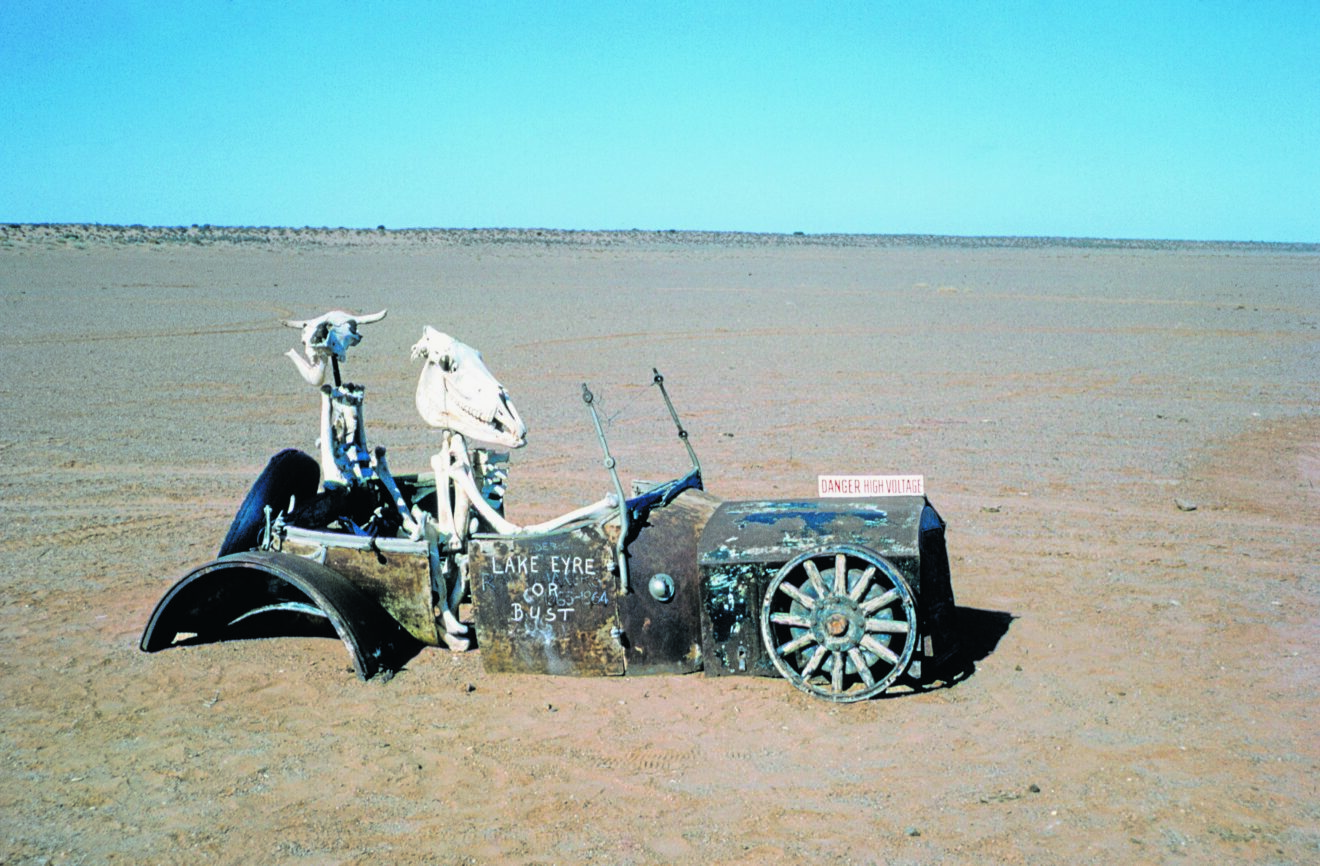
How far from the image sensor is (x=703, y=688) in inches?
274

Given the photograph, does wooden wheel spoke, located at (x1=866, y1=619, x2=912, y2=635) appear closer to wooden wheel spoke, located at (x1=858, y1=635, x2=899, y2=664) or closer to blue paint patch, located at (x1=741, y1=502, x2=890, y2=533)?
wooden wheel spoke, located at (x1=858, y1=635, x2=899, y2=664)

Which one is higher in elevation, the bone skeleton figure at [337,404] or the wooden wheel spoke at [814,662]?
the bone skeleton figure at [337,404]

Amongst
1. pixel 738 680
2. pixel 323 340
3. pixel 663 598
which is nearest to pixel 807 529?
pixel 663 598

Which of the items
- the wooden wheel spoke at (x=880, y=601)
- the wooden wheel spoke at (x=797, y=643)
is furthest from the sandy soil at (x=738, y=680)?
the wooden wheel spoke at (x=880, y=601)

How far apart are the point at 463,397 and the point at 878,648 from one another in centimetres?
293

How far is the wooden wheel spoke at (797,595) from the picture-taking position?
257 inches

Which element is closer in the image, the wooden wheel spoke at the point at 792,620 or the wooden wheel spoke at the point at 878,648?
the wooden wheel spoke at the point at 878,648

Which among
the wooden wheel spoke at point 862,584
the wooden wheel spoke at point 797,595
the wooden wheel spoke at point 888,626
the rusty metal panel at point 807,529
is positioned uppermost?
the rusty metal panel at point 807,529

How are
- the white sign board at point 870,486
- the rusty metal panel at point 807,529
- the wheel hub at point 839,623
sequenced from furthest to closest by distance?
the white sign board at point 870,486, the rusty metal panel at point 807,529, the wheel hub at point 839,623

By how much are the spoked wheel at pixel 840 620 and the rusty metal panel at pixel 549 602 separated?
976 millimetres

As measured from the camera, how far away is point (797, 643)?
658 centimetres

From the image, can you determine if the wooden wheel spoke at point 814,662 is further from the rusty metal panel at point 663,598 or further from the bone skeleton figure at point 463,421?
the bone skeleton figure at point 463,421

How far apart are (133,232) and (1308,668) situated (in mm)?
80437

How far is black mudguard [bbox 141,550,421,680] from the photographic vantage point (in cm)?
704
